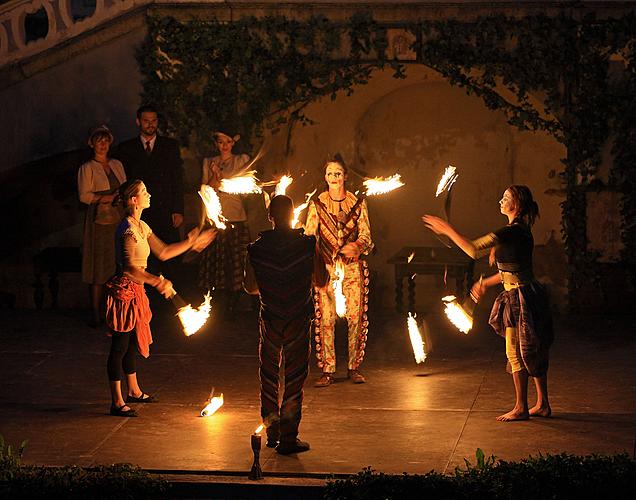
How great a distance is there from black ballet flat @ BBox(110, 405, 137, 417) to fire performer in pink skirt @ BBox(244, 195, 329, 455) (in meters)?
1.47

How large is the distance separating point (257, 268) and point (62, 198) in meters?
6.43

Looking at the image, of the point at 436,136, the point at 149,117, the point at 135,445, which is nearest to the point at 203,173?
the point at 149,117

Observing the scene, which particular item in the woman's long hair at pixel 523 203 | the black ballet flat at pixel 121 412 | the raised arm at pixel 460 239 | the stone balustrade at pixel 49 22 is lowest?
the black ballet flat at pixel 121 412

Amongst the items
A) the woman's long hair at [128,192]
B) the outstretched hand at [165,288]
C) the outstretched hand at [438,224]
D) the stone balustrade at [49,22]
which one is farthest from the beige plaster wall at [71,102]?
the outstretched hand at [438,224]

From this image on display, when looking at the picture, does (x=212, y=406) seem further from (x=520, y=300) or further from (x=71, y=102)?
(x=71, y=102)

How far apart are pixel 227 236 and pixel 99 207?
1.42 m

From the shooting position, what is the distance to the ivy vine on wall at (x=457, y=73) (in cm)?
1562

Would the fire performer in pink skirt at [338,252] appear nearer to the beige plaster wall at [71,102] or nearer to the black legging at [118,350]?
the black legging at [118,350]

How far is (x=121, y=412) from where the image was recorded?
11.4 meters

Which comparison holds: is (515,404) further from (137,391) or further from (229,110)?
(229,110)

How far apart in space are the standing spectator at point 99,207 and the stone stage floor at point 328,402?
2.19 feet

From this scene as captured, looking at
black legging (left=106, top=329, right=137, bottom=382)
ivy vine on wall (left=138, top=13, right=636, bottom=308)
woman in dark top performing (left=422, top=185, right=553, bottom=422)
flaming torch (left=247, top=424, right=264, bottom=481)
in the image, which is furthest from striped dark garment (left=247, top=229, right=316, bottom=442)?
ivy vine on wall (left=138, top=13, right=636, bottom=308)

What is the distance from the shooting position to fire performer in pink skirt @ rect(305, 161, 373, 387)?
40.6 ft

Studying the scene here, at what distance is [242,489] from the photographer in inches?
374
